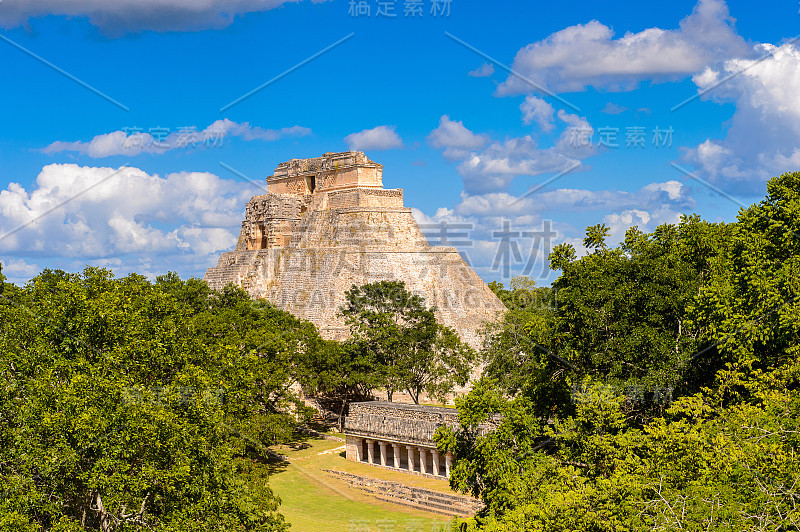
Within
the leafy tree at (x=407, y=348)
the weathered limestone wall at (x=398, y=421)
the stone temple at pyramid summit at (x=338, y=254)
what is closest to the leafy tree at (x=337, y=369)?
Answer: the leafy tree at (x=407, y=348)

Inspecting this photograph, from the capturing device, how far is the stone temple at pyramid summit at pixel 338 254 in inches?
1927

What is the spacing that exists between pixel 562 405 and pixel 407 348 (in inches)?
720

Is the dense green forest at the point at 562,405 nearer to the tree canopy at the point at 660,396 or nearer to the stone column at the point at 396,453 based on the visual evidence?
the tree canopy at the point at 660,396

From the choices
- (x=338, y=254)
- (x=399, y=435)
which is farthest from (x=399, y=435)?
(x=338, y=254)

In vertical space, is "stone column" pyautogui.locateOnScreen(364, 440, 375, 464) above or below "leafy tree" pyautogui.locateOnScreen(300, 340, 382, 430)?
below

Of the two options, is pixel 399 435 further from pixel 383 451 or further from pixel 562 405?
pixel 562 405

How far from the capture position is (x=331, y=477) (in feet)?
104

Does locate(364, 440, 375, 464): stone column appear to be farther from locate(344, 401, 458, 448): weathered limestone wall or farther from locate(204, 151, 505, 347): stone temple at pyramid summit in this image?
locate(204, 151, 505, 347): stone temple at pyramid summit

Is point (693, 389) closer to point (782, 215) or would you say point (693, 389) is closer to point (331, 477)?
point (782, 215)

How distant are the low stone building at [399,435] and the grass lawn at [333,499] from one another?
0.62 meters

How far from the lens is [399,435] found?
31.7 m

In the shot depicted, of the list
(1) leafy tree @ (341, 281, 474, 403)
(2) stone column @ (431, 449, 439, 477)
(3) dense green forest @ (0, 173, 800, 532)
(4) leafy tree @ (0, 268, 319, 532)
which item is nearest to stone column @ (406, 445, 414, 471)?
(2) stone column @ (431, 449, 439, 477)

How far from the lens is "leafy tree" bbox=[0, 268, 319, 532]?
14016mm

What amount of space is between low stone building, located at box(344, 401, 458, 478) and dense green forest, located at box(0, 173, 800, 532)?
28.8 feet
